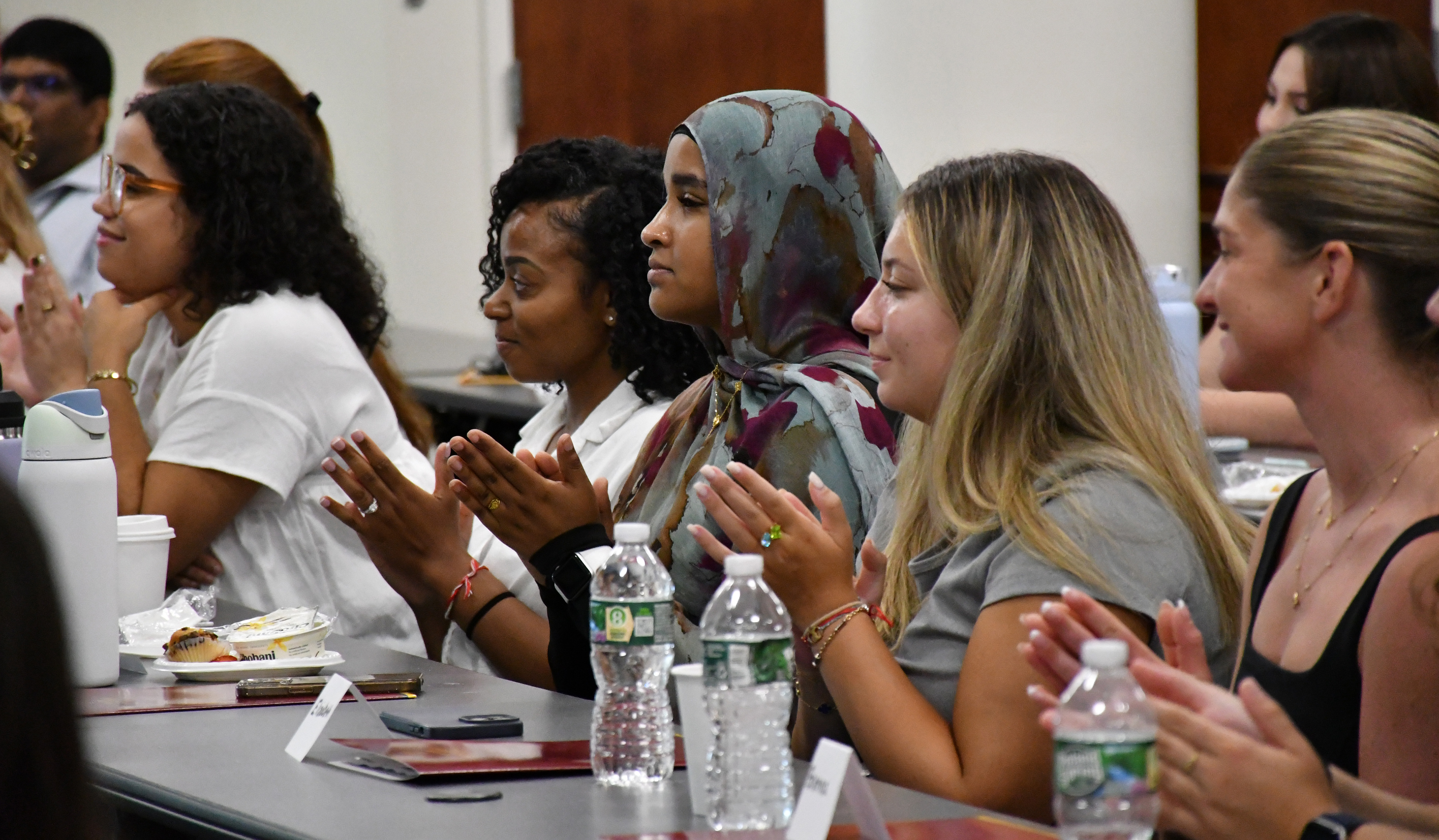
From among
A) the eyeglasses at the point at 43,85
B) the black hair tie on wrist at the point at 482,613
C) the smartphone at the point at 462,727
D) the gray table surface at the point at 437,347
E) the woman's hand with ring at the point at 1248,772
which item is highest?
the eyeglasses at the point at 43,85

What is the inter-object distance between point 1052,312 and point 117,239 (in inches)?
80.1

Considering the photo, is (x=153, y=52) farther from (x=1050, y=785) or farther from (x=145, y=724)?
(x=1050, y=785)

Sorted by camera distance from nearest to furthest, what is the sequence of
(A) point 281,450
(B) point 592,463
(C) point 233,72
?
1. (B) point 592,463
2. (A) point 281,450
3. (C) point 233,72

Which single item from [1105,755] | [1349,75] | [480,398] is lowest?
[480,398]

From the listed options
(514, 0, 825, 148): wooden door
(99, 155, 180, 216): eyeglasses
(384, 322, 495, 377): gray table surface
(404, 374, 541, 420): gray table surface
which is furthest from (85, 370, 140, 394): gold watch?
(384, 322, 495, 377): gray table surface

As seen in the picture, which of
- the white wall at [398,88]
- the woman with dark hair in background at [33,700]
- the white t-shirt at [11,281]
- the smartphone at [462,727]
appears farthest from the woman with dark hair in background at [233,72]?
the woman with dark hair in background at [33,700]

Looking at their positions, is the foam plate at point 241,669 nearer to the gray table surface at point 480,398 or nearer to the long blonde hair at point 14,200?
the long blonde hair at point 14,200

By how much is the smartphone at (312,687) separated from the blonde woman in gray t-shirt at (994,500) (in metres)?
0.47

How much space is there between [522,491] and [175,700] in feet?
1.64

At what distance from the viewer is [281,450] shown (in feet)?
9.63

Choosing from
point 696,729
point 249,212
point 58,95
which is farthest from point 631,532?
point 58,95

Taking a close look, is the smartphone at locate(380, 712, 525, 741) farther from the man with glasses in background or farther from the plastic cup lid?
the man with glasses in background

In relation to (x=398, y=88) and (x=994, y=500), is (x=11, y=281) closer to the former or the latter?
(x=994, y=500)

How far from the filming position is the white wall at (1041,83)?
13.1 feet
